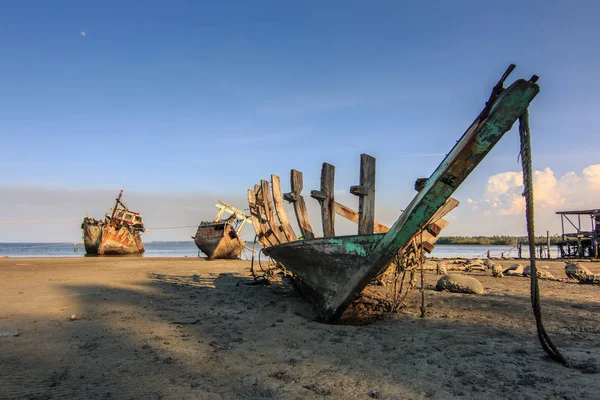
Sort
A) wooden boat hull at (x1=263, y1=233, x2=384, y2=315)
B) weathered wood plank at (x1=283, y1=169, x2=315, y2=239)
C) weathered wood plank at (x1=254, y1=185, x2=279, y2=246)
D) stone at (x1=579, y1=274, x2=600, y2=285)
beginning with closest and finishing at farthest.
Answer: wooden boat hull at (x1=263, y1=233, x2=384, y2=315), weathered wood plank at (x1=283, y1=169, x2=315, y2=239), weathered wood plank at (x1=254, y1=185, x2=279, y2=246), stone at (x1=579, y1=274, x2=600, y2=285)

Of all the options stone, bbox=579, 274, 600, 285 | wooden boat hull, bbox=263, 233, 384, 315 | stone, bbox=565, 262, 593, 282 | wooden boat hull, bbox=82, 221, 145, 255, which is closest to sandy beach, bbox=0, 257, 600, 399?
wooden boat hull, bbox=263, 233, 384, 315

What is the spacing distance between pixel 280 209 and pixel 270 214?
2.70ft

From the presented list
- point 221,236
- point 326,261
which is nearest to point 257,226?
point 326,261

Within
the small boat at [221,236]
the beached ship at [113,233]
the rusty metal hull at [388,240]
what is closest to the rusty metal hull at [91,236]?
the beached ship at [113,233]

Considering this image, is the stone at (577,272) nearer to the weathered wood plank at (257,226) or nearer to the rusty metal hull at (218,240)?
the weathered wood plank at (257,226)

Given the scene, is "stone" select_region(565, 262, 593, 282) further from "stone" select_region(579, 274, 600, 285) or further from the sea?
the sea

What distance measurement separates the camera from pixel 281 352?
3836mm

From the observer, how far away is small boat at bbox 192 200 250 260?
25159 mm

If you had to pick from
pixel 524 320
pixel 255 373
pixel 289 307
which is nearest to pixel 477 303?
pixel 524 320

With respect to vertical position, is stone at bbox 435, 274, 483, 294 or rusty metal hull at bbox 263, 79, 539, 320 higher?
rusty metal hull at bbox 263, 79, 539, 320

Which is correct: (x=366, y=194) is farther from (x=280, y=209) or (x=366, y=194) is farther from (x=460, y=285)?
(x=460, y=285)

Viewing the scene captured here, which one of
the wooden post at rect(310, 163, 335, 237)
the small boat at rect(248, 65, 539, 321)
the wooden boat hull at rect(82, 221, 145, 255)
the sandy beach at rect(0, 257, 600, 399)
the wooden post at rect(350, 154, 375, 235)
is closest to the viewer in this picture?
the sandy beach at rect(0, 257, 600, 399)

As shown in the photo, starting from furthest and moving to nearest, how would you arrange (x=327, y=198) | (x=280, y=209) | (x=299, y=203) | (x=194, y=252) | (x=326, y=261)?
(x=194, y=252), (x=280, y=209), (x=299, y=203), (x=327, y=198), (x=326, y=261)

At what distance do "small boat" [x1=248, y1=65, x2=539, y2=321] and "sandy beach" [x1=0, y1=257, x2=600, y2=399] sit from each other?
26.2 inches
